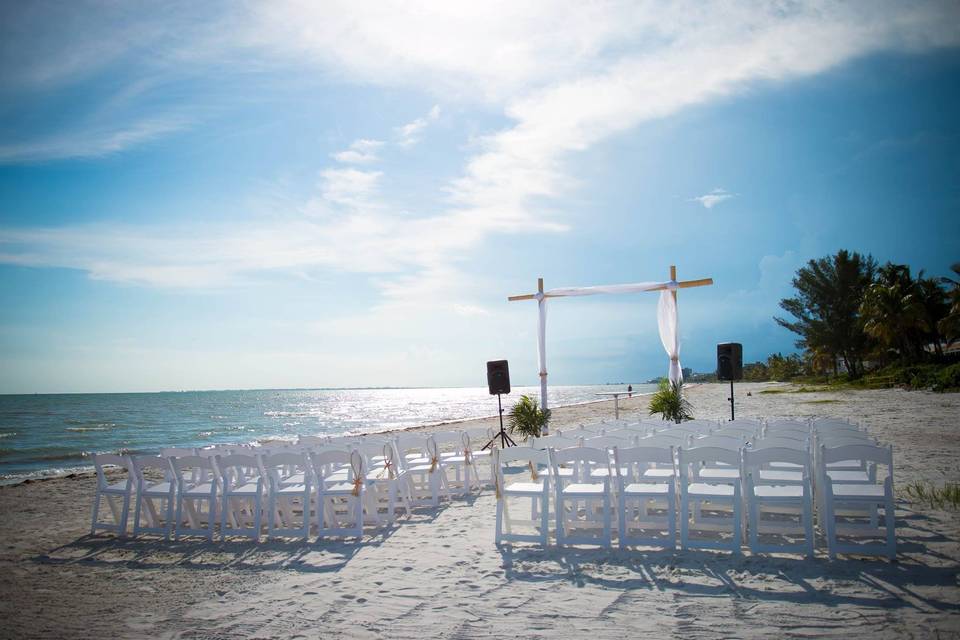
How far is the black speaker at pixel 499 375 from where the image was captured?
36.5ft

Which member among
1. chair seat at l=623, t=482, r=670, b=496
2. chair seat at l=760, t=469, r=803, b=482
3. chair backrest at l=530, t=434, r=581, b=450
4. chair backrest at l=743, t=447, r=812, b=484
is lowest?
chair seat at l=623, t=482, r=670, b=496

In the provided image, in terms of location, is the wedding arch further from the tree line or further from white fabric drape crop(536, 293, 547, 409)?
the tree line

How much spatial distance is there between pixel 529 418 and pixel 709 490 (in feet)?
25.3

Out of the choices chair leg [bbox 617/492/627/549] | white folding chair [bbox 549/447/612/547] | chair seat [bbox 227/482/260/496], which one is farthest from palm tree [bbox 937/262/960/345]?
chair seat [bbox 227/482/260/496]

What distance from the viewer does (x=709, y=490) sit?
4.61 m

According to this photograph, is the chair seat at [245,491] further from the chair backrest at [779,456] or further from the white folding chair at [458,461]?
the chair backrest at [779,456]

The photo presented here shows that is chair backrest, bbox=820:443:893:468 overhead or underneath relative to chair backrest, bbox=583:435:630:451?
overhead

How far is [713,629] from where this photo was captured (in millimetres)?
3035

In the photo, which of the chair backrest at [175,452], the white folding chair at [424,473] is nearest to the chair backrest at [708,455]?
the white folding chair at [424,473]

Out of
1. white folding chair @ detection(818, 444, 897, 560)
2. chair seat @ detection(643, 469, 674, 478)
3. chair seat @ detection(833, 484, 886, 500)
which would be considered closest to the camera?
white folding chair @ detection(818, 444, 897, 560)

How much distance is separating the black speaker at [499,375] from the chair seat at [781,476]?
6412 millimetres

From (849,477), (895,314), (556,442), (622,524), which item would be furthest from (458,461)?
(895,314)

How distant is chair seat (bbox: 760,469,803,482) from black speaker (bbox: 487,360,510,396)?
21.0ft

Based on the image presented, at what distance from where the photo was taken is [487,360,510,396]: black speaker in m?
11.1
